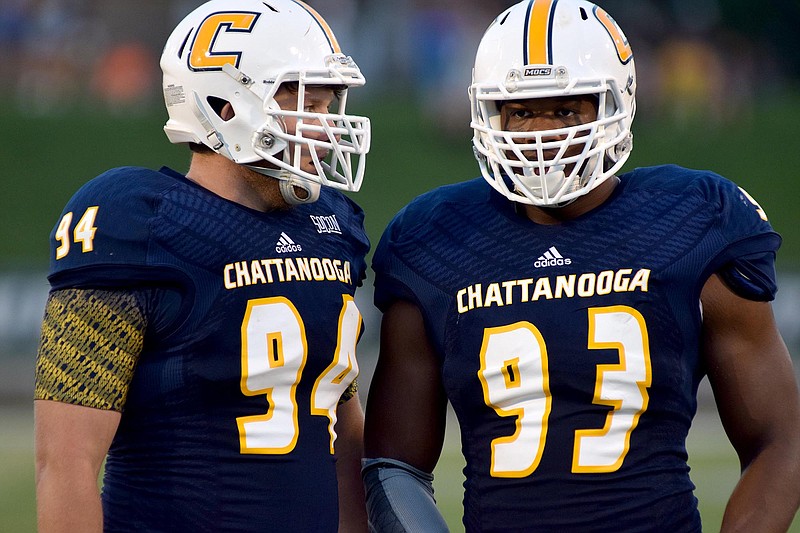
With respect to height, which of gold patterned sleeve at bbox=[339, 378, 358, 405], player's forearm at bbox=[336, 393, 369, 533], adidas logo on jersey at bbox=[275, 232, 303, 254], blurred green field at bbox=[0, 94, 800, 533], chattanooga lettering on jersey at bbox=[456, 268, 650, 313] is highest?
adidas logo on jersey at bbox=[275, 232, 303, 254]

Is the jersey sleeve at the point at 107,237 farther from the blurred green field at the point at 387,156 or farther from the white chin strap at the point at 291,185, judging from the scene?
the blurred green field at the point at 387,156

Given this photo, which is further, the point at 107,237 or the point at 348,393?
the point at 348,393

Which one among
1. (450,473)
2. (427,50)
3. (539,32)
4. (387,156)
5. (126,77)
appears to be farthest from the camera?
(126,77)

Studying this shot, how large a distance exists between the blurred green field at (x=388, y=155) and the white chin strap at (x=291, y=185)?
636 centimetres

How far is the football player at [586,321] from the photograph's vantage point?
7.73 ft

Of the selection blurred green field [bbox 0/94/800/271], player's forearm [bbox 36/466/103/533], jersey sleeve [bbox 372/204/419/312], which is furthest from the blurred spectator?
player's forearm [bbox 36/466/103/533]

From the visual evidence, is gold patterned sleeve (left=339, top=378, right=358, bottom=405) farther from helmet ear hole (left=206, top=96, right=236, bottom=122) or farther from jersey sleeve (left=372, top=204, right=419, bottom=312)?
helmet ear hole (left=206, top=96, right=236, bottom=122)

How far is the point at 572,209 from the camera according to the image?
2506 millimetres

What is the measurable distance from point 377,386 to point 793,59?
807 cm

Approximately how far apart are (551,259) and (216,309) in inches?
26.5

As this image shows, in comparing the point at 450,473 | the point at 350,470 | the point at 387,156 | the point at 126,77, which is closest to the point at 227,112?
the point at 350,470

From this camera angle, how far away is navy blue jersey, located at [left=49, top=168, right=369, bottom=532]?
2232mm

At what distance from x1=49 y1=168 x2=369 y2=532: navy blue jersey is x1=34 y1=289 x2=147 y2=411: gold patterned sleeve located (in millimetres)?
33

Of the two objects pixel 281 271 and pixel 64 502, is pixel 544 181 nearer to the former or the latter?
pixel 281 271
